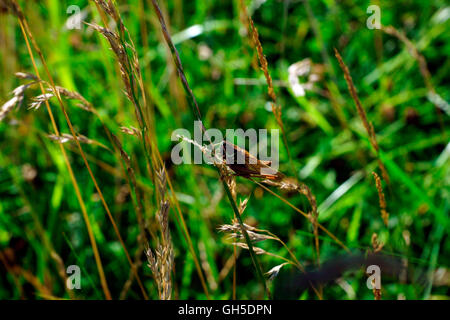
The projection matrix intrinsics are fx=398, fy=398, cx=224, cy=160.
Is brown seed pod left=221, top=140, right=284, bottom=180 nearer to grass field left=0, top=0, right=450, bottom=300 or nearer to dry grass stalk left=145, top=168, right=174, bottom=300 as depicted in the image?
dry grass stalk left=145, top=168, right=174, bottom=300

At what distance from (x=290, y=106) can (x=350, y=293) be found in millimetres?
997

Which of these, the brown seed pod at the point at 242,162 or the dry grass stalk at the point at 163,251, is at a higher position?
the brown seed pod at the point at 242,162

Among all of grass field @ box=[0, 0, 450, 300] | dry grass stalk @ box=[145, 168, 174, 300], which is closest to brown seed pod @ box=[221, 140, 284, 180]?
dry grass stalk @ box=[145, 168, 174, 300]

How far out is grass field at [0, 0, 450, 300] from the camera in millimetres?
1308

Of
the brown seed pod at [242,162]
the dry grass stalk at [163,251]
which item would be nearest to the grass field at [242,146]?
the dry grass stalk at [163,251]

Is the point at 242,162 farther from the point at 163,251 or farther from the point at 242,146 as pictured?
the point at 242,146

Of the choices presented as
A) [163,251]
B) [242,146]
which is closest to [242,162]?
[163,251]

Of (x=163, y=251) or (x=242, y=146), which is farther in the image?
(x=242, y=146)

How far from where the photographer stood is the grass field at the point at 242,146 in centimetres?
131

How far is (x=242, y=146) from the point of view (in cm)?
170

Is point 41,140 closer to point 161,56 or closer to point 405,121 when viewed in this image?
point 161,56

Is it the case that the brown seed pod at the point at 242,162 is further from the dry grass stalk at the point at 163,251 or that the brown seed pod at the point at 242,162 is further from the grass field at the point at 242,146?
the grass field at the point at 242,146

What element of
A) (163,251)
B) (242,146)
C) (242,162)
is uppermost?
(242,146)
